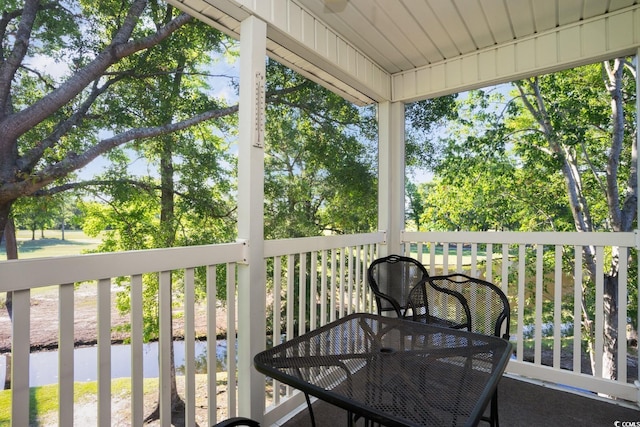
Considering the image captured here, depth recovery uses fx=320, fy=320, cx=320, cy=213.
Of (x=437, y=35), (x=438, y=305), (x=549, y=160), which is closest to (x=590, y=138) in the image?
(x=549, y=160)

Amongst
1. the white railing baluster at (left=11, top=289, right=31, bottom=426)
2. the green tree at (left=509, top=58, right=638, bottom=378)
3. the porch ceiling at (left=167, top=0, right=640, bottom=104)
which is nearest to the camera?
the white railing baluster at (left=11, top=289, right=31, bottom=426)

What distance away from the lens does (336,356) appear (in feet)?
3.89

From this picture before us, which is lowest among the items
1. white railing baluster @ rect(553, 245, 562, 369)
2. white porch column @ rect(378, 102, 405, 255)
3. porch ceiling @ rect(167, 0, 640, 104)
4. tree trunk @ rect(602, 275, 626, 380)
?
tree trunk @ rect(602, 275, 626, 380)

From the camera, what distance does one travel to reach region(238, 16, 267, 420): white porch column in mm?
1814

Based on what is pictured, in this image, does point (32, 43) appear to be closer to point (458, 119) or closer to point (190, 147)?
point (190, 147)

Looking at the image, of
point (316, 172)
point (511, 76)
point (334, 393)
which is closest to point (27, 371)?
point (334, 393)

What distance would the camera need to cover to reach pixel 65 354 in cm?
121

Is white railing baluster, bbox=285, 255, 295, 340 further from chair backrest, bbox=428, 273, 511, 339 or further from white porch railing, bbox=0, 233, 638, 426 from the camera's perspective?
chair backrest, bbox=428, 273, 511, 339

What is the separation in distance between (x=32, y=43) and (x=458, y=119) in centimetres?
419

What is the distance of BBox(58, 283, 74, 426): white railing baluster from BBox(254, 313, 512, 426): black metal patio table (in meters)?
0.74

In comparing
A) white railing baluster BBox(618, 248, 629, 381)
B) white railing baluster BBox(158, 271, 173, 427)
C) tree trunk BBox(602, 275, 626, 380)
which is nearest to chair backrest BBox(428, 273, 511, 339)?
white railing baluster BBox(618, 248, 629, 381)

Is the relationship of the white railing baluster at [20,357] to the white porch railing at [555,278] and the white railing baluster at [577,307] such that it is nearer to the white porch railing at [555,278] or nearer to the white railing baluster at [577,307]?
the white porch railing at [555,278]

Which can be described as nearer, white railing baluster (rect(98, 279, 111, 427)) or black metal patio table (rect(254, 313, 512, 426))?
black metal patio table (rect(254, 313, 512, 426))

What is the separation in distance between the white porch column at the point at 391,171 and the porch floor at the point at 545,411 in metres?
1.54
